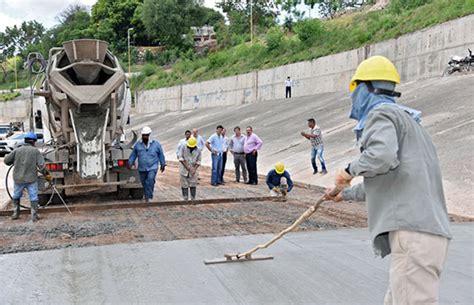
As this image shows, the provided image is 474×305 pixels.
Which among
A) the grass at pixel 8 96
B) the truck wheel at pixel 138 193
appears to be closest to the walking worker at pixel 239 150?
the truck wheel at pixel 138 193

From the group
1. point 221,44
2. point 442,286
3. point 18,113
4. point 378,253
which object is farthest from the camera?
point 18,113

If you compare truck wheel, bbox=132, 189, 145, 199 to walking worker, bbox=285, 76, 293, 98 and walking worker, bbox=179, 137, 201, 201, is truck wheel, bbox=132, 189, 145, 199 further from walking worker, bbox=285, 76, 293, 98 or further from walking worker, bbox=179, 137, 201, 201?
walking worker, bbox=285, 76, 293, 98

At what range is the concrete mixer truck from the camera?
38.5 feet

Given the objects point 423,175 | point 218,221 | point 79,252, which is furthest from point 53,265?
point 423,175

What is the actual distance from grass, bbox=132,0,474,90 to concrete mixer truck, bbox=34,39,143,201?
59.0 feet

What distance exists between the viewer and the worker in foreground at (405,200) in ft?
10.5

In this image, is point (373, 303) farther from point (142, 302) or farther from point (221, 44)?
point (221, 44)

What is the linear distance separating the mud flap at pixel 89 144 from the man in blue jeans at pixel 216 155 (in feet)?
16.8

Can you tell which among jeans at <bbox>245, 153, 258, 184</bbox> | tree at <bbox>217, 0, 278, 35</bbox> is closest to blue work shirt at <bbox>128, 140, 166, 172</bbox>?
jeans at <bbox>245, 153, 258, 184</bbox>

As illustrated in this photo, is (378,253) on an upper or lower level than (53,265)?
upper

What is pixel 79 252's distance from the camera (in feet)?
24.2

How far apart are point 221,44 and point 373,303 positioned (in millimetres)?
68404

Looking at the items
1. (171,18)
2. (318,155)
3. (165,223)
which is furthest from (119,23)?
(165,223)

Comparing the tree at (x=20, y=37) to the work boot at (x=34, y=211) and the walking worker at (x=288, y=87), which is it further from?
the work boot at (x=34, y=211)
